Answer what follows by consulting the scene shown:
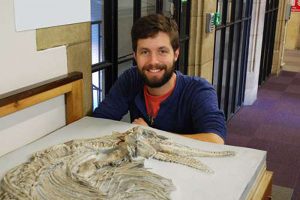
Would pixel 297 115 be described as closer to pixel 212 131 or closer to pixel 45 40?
pixel 212 131

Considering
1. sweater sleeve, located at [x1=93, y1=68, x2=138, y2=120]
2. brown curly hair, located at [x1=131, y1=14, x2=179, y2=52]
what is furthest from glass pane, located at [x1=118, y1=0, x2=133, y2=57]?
brown curly hair, located at [x1=131, y1=14, x2=179, y2=52]

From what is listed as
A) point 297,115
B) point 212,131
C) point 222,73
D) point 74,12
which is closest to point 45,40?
point 74,12

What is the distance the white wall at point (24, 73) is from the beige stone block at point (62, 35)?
22mm

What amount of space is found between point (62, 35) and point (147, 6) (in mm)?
1008

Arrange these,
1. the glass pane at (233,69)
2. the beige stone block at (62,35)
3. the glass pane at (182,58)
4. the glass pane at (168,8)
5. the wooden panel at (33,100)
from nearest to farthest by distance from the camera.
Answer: the wooden panel at (33,100) → the beige stone block at (62,35) → the glass pane at (168,8) → the glass pane at (182,58) → the glass pane at (233,69)

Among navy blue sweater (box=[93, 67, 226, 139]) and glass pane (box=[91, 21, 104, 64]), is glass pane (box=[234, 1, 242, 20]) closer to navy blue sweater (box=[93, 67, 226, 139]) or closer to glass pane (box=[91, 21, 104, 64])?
glass pane (box=[91, 21, 104, 64])

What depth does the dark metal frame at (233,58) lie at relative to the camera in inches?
154

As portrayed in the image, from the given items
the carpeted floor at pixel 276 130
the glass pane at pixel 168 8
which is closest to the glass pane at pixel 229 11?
the carpeted floor at pixel 276 130

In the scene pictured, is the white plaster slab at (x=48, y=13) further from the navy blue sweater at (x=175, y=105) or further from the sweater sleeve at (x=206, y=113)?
the sweater sleeve at (x=206, y=113)

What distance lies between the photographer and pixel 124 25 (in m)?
2.14

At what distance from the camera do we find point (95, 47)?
6.24 feet

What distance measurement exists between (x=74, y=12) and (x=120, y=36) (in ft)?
2.07

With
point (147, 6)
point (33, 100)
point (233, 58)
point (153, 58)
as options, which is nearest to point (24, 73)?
point (33, 100)

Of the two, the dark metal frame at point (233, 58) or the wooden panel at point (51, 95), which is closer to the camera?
the wooden panel at point (51, 95)
